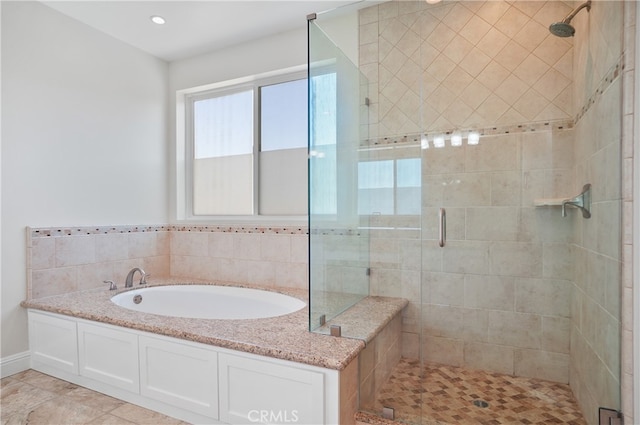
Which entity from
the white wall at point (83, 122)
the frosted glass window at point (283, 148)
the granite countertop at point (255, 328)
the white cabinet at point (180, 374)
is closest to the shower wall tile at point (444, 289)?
the granite countertop at point (255, 328)

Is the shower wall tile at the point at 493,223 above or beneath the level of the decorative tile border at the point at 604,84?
beneath

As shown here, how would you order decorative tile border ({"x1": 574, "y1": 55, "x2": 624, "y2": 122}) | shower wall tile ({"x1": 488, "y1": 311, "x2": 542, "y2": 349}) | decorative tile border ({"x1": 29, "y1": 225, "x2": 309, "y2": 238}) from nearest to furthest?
decorative tile border ({"x1": 574, "y1": 55, "x2": 624, "y2": 122})
shower wall tile ({"x1": 488, "y1": 311, "x2": 542, "y2": 349})
decorative tile border ({"x1": 29, "y1": 225, "x2": 309, "y2": 238})

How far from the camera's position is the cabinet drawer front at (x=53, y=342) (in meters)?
2.29

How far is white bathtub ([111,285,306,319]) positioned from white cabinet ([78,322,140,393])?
44 centimetres

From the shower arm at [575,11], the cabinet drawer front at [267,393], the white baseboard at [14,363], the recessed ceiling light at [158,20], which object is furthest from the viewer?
the recessed ceiling light at [158,20]

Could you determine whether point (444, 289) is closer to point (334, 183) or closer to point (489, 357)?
point (489, 357)

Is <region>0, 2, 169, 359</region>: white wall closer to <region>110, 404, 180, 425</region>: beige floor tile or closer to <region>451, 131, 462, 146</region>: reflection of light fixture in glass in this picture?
<region>110, 404, 180, 425</region>: beige floor tile

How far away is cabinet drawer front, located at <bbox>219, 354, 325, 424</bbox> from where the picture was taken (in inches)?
60.4

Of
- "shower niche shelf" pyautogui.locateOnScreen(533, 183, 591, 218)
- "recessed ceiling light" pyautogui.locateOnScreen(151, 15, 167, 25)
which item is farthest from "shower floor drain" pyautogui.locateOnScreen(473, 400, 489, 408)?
"recessed ceiling light" pyautogui.locateOnScreen(151, 15, 167, 25)

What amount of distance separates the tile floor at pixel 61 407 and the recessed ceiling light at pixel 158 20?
2762 mm

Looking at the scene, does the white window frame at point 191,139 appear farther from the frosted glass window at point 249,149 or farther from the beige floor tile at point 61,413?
the beige floor tile at point 61,413

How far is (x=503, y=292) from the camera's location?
2279 mm

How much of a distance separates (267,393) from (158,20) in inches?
113

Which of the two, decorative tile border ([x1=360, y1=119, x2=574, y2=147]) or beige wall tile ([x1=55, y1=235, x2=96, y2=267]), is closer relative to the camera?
decorative tile border ([x1=360, y1=119, x2=574, y2=147])
